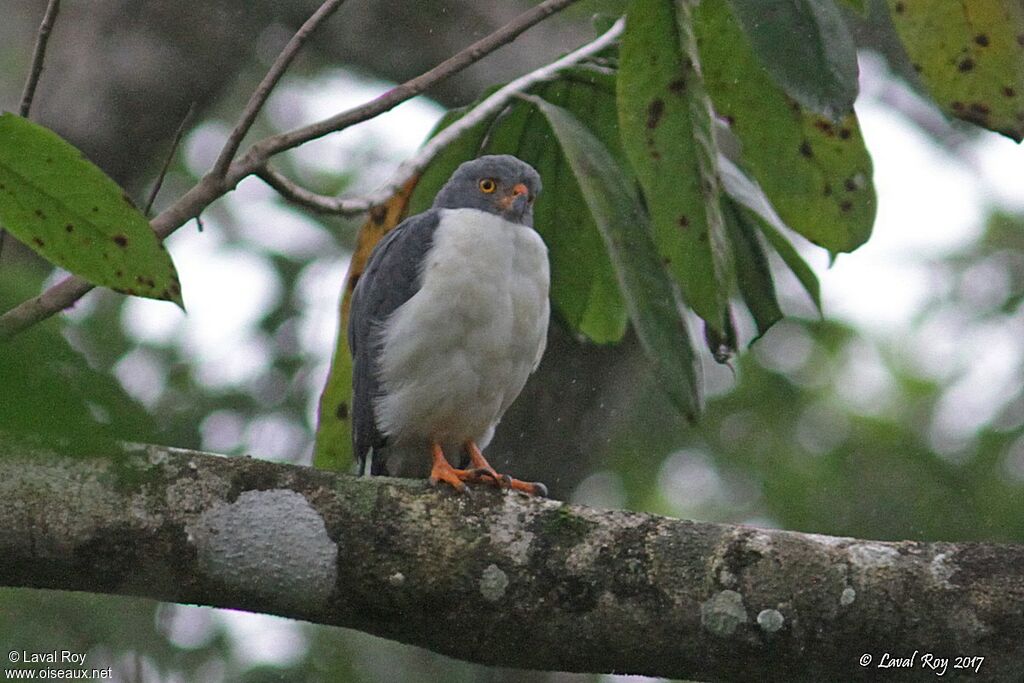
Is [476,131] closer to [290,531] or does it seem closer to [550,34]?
[290,531]

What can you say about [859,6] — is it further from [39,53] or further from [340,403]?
[340,403]

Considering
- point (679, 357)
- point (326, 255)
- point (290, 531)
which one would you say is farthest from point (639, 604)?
point (326, 255)

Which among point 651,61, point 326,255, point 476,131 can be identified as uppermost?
point 651,61

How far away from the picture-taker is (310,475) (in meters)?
2.49

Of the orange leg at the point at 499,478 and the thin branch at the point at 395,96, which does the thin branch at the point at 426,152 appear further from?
the orange leg at the point at 499,478

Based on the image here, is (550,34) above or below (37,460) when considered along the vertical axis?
below

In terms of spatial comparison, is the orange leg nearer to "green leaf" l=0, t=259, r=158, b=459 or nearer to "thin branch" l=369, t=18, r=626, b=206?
"thin branch" l=369, t=18, r=626, b=206

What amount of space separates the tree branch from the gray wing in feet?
4.11

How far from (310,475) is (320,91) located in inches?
284

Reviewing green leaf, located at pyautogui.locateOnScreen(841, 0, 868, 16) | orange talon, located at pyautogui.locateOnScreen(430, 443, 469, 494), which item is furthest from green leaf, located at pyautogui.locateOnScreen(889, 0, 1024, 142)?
orange talon, located at pyautogui.locateOnScreen(430, 443, 469, 494)

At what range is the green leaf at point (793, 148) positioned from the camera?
2672 mm

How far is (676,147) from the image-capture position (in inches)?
96.4

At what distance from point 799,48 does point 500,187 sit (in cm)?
179

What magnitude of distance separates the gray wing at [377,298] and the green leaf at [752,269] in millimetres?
955
